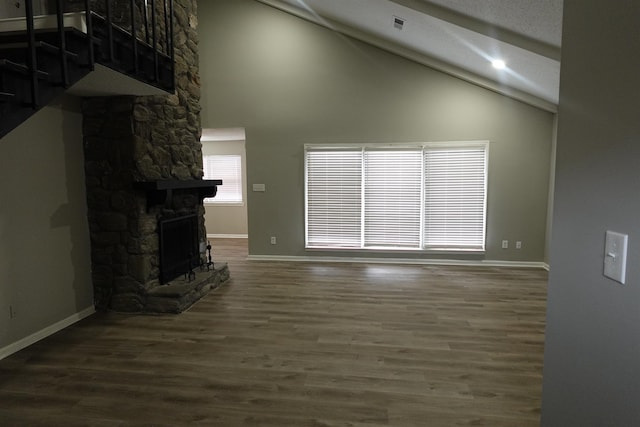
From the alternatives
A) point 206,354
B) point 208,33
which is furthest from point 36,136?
point 208,33

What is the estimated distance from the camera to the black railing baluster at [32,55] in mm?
1785

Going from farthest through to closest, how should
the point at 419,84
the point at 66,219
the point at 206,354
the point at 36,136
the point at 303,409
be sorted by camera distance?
the point at 419,84 < the point at 66,219 < the point at 36,136 < the point at 206,354 < the point at 303,409

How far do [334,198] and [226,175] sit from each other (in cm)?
369

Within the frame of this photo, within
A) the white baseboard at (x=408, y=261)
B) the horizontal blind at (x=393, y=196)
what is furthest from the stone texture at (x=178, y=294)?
the horizontal blind at (x=393, y=196)

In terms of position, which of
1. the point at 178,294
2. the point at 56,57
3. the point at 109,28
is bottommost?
the point at 178,294

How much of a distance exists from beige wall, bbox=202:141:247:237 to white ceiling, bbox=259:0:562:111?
3.53m

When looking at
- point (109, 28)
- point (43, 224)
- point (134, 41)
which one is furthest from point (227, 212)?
point (109, 28)

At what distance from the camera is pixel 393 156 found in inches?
223

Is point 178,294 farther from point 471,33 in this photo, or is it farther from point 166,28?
point 471,33

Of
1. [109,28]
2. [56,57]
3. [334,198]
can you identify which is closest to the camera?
[56,57]

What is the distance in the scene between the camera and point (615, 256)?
87 cm

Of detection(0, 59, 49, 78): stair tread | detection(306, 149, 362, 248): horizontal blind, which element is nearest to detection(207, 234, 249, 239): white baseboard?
detection(306, 149, 362, 248): horizontal blind

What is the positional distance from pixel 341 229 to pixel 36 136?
4.17 m

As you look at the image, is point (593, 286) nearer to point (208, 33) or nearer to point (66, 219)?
point (66, 219)
